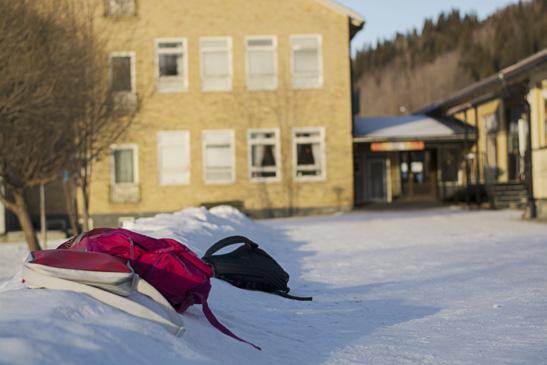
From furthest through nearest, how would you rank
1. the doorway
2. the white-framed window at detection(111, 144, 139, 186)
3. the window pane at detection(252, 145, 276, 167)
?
the doorway < the white-framed window at detection(111, 144, 139, 186) < the window pane at detection(252, 145, 276, 167)

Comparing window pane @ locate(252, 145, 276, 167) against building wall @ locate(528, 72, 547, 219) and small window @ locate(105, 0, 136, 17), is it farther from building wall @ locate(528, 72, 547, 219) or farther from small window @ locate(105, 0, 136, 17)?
building wall @ locate(528, 72, 547, 219)

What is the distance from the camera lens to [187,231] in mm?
10391

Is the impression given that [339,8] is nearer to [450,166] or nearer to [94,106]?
[450,166]

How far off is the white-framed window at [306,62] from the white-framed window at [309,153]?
1598 mm

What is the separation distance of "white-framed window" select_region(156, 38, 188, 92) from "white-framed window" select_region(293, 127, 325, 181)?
429 centimetres

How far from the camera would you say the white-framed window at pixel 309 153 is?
26.2 metres

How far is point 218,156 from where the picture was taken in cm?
2631

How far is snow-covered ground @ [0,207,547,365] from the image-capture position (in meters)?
3.73

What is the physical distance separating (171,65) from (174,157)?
125 inches

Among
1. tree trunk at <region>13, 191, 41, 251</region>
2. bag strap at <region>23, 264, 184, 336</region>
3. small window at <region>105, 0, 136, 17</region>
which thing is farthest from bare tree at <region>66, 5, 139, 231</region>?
bag strap at <region>23, 264, 184, 336</region>

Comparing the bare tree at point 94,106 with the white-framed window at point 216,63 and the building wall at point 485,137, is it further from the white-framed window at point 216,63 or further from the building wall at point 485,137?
the building wall at point 485,137

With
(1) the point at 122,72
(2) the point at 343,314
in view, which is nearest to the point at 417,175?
(1) the point at 122,72

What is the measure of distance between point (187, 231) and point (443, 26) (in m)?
104

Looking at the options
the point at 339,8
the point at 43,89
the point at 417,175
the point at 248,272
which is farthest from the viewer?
the point at 417,175
